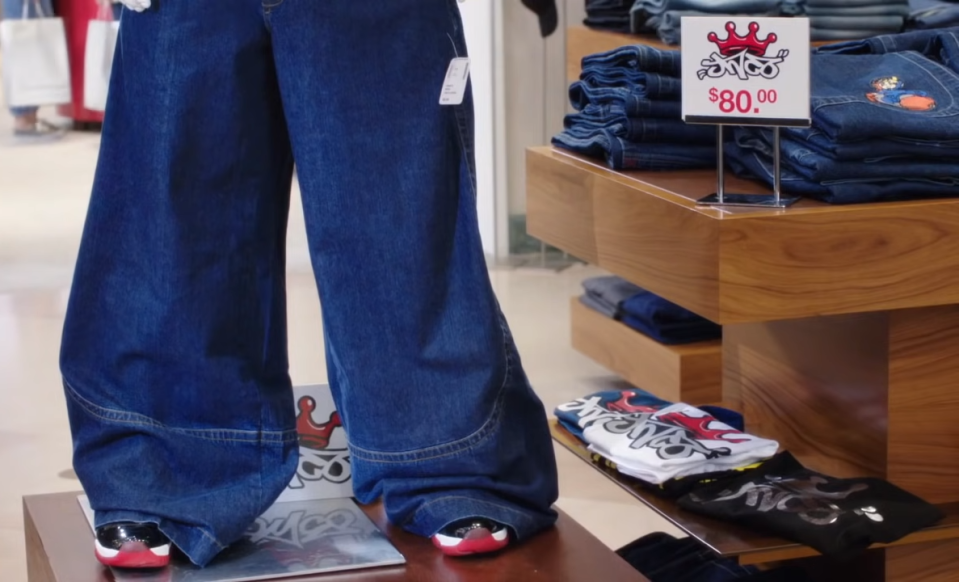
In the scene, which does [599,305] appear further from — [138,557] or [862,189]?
[138,557]

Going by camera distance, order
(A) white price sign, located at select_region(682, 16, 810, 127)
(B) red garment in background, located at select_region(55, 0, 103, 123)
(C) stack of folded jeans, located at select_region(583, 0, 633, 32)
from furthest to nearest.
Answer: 1. (B) red garment in background, located at select_region(55, 0, 103, 123)
2. (C) stack of folded jeans, located at select_region(583, 0, 633, 32)
3. (A) white price sign, located at select_region(682, 16, 810, 127)

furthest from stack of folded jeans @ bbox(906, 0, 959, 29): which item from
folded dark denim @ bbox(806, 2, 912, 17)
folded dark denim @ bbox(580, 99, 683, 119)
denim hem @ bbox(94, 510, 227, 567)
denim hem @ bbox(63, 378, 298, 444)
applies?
denim hem @ bbox(94, 510, 227, 567)

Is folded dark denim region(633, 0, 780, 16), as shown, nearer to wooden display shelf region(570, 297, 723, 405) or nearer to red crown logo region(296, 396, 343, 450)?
wooden display shelf region(570, 297, 723, 405)

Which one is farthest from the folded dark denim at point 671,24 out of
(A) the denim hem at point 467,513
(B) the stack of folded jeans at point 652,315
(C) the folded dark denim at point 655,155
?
(A) the denim hem at point 467,513

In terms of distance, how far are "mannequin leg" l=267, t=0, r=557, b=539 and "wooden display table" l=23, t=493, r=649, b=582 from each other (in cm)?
4

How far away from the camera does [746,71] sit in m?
1.60

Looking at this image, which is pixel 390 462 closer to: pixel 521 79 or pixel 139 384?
pixel 139 384

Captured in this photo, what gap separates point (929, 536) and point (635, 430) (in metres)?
0.39

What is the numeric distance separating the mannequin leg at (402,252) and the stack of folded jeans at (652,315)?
49.4 inches

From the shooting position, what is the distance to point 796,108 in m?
1.58

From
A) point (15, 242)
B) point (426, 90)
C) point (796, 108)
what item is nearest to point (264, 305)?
point (426, 90)

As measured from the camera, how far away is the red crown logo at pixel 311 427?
5.82 feet

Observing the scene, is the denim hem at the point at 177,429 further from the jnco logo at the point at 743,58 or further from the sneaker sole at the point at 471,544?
the jnco logo at the point at 743,58

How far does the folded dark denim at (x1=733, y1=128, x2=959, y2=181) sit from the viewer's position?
1.61m
